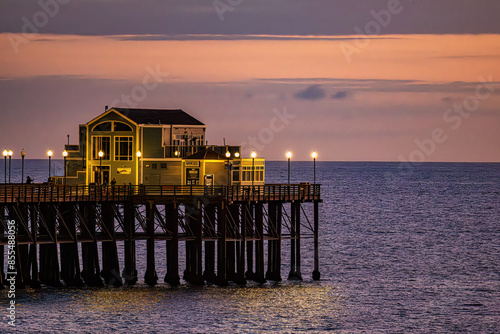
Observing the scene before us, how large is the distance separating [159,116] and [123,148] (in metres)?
4.59

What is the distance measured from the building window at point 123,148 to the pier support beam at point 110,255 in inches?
231

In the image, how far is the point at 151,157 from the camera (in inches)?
3012

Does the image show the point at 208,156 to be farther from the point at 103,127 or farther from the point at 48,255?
the point at 48,255

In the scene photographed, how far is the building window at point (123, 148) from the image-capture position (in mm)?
76688

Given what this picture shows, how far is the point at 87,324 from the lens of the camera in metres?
59.4

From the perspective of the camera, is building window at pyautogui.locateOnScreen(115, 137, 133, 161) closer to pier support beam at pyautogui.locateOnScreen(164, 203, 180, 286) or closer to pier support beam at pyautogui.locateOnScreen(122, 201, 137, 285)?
pier support beam at pyautogui.locateOnScreen(122, 201, 137, 285)

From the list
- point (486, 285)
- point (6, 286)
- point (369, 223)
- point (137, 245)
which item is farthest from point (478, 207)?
point (6, 286)

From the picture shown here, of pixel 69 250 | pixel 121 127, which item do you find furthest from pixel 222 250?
pixel 121 127

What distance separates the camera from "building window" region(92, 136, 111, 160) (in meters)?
76.9

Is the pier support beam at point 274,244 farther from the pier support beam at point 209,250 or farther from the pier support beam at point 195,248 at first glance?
the pier support beam at point 195,248

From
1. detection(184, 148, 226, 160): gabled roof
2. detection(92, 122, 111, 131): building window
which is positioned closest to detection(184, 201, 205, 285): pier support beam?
detection(184, 148, 226, 160): gabled roof

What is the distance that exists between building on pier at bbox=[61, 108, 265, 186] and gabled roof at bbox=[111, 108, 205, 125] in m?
0.09

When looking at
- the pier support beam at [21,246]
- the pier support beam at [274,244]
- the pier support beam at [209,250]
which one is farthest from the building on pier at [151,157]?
the pier support beam at [21,246]

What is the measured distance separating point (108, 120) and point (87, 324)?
21.5 meters
